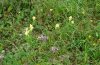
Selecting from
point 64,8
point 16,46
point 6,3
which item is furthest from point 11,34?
point 64,8

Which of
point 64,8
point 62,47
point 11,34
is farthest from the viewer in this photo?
point 64,8

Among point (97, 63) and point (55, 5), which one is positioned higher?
point (55, 5)

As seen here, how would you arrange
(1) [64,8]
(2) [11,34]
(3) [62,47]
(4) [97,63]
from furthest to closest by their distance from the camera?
(1) [64,8] → (2) [11,34] → (3) [62,47] → (4) [97,63]

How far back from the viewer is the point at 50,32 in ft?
13.3

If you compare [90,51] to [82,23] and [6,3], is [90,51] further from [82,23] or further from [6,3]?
[6,3]

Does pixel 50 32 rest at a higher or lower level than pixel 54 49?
higher

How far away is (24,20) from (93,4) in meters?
1.15

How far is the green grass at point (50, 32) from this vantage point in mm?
3650

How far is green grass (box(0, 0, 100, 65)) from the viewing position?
3.65 metres

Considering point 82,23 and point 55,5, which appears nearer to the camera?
point 82,23

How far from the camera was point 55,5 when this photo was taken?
4.42 meters

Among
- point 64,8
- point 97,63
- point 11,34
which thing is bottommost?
Result: point 97,63

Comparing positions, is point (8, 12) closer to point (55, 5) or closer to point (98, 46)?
point (55, 5)

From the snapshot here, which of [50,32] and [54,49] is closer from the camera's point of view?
[54,49]
